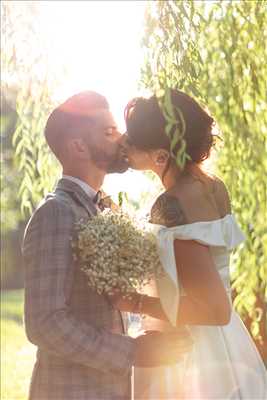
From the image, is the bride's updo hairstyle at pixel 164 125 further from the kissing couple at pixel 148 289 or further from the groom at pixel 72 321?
the groom at pixel 72 321

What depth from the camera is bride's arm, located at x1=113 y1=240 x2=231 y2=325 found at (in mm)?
3334

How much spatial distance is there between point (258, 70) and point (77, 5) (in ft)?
4.57

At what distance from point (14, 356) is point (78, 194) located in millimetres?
11366

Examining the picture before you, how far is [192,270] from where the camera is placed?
→ 11.1ft

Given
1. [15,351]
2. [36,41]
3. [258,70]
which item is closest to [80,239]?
[258,70]

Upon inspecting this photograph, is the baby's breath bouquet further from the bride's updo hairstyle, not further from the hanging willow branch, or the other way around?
the hanging willow branch

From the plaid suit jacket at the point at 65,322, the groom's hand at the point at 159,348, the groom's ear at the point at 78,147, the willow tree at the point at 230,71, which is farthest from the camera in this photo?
the willow tree at the point at 230,71

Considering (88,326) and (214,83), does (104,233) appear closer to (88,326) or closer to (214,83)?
(88,326)

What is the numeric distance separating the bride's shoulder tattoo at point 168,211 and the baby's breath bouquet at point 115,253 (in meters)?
0.15

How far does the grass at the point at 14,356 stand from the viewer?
10696 millimetres

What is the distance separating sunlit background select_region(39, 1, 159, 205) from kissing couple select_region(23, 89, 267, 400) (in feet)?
3.50

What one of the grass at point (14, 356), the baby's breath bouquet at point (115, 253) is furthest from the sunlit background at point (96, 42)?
the grass at point (14, 356)

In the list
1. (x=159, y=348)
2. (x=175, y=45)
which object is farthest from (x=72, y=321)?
(x=175, y=45)

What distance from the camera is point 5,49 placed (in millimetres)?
4969
